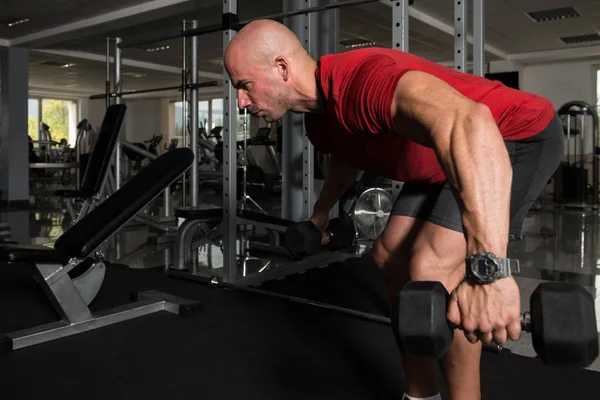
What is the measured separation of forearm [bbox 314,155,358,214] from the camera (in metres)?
1.43

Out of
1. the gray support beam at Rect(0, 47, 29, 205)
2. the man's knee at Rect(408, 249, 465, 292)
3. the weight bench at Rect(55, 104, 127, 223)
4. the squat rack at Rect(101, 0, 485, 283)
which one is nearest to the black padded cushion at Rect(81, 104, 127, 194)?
the weight bench at Rect(55, 104, 127, 223)

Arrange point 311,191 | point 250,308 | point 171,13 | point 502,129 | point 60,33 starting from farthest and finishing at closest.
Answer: point 60,33
point 171,13
point 311,191
point 250,308
point 502,129

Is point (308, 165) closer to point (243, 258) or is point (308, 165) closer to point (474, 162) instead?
point (243, 258)

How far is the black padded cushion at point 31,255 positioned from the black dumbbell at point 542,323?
1420 mm

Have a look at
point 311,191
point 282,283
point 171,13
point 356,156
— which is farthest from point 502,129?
point 171,13

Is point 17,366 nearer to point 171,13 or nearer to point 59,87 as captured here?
point 171,13

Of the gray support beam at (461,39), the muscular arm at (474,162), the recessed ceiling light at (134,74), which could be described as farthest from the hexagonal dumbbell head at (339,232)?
the recessed ceiling light at (134,74)

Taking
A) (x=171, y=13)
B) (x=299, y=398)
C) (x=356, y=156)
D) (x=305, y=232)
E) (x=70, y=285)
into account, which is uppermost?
(x=171, y=13)

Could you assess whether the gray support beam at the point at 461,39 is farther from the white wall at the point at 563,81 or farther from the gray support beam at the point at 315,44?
the white wall at the point at 563,81

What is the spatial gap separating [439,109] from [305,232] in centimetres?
74

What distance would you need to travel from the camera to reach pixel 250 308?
2.21 m

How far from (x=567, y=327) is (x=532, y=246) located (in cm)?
348

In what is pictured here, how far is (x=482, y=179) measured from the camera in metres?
0.69

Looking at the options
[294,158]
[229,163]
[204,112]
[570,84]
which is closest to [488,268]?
[229,163]
